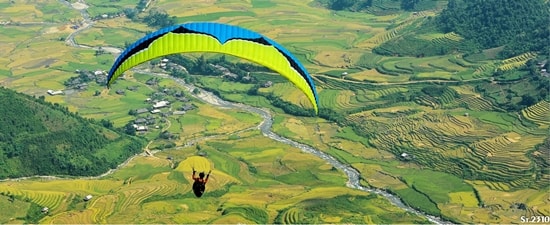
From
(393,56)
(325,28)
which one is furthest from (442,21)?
(325,28)

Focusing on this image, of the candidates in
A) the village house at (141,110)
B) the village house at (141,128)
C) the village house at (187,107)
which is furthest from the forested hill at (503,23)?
the village house at (141,128)

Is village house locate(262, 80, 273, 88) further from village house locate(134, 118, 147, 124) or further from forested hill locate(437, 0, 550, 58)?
forested hill locate(437, 0, 550, 58)

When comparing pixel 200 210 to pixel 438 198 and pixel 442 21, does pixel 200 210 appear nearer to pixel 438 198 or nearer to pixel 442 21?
pixel 438 198

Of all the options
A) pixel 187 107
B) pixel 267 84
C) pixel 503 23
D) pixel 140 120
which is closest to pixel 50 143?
pixel 140 120

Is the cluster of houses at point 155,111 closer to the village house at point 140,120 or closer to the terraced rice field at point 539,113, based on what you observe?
the village house at point 140,120

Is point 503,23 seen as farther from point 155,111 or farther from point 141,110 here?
point 141,110
